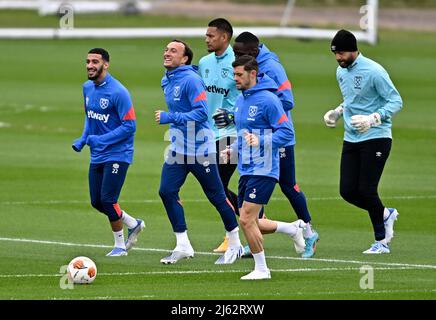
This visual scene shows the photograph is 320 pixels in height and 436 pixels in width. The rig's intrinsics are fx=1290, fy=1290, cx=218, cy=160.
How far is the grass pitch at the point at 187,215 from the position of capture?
13.7 metres

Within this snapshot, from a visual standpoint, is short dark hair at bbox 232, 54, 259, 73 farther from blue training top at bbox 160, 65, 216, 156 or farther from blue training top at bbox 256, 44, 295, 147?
blue training top at bbox 256, 44, 295, 147

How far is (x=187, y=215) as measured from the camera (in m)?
19.9

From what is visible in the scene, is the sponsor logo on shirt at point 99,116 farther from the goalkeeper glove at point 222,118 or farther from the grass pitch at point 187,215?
the grass pitch at point 187,215

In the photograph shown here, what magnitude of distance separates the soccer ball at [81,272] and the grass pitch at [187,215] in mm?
123

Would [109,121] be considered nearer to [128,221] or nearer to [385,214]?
[128,221]

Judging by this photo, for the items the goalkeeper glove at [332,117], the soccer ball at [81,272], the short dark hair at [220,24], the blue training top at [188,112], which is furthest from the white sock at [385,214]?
the soccer ball at [81,272]

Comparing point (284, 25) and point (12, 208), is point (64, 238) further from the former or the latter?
point (284, 25)

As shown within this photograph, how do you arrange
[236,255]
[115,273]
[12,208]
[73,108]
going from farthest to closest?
1. [73,108]
2. [12,208]
3. [236,255]
4. [115,273]

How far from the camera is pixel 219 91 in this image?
647 inches

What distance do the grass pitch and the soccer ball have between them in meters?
0.12

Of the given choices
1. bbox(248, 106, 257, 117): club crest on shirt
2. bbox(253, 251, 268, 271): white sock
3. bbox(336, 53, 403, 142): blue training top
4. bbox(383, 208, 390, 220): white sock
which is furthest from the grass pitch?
bbox(248, 106, 257, 117): club crest on shirt

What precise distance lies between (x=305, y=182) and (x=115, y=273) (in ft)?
30.5

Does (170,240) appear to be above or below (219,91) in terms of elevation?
below
